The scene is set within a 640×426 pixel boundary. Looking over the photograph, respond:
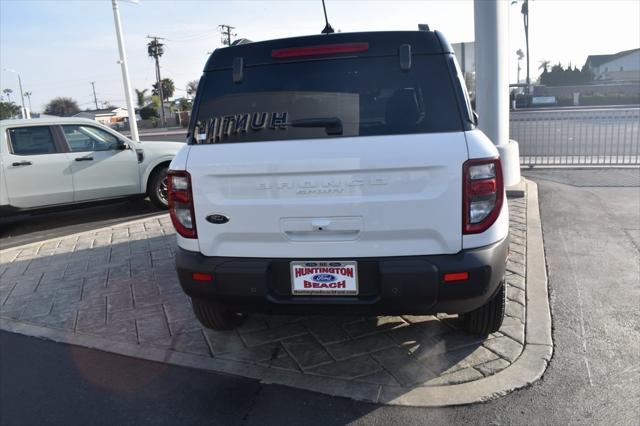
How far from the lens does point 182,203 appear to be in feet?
10.4

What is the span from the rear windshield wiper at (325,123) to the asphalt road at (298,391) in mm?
1581

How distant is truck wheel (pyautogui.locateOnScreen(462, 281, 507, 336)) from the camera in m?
3.48

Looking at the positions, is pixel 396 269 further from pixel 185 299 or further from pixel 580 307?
pixel 185 299

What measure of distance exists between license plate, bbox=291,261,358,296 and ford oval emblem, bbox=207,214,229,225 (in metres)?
0.48

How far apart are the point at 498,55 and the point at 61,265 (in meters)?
6.63

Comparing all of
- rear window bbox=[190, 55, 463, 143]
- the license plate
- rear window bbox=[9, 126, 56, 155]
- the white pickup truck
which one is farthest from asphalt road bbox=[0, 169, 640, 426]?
rear window bbox=[9, 126, 56, 155]

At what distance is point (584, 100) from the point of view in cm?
4997

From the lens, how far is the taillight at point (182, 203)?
312 centimetres

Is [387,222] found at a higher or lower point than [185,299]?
higher

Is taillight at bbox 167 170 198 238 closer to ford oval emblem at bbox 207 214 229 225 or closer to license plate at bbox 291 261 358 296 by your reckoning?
ford oval emblem at bbox 207 214 229 225

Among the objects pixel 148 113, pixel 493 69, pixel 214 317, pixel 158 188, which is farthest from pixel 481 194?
pixel 148 113

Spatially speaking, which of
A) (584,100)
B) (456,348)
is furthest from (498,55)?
(584,100)

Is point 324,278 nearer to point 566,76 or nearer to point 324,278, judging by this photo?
point 324,278

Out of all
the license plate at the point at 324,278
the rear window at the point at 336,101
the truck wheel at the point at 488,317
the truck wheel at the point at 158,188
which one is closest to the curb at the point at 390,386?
the truck wheel at the point at 488,317
